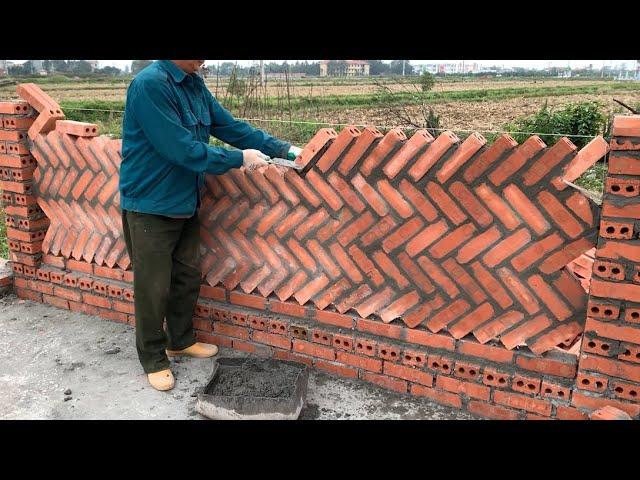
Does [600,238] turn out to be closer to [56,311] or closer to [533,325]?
[533,325]

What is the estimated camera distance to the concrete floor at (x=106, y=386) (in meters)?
3.25

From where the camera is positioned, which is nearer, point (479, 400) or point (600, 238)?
point (600, 238)

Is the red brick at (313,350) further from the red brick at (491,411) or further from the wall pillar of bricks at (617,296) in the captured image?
the wall pillar of bricks at (617,296)

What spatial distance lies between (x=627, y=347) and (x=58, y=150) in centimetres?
406

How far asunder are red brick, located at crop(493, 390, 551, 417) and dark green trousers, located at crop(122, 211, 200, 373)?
6.77 feet

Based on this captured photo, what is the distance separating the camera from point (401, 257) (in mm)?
3279

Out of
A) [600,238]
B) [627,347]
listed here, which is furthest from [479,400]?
[600,238]

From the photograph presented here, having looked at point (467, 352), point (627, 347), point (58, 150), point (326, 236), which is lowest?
point (467, 352)

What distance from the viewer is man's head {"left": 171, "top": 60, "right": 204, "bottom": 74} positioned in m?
3.24

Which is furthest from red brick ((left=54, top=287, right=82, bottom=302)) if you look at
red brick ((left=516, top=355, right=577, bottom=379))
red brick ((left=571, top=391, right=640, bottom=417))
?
red brick ((left=571, top=391, right=640, bottom=417))

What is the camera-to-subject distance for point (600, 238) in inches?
106

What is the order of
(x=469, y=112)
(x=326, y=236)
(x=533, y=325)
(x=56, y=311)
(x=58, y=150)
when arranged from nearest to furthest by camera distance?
1. (x=533, y=325)
2. (x=326, y=236)
3. (x=58, y=150)
4. (x=56, y=311)
5. (x=469, y=112)

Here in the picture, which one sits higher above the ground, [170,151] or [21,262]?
[170,151]

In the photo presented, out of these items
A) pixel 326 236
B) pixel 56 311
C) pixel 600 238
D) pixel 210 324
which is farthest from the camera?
pixel 56 311
